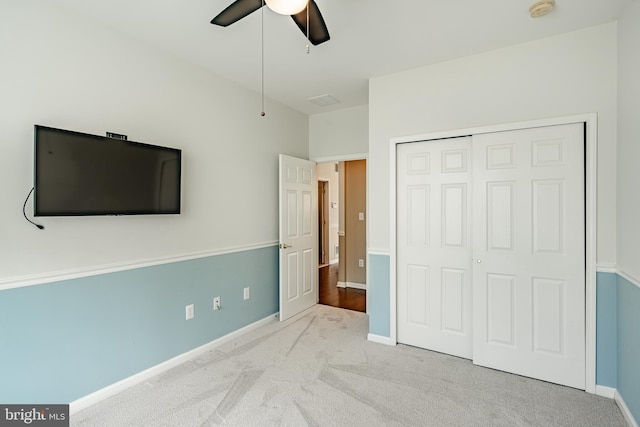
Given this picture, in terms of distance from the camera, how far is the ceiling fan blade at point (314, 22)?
1.60 metres

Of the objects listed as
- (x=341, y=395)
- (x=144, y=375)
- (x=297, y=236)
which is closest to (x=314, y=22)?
(x=341, y=395)

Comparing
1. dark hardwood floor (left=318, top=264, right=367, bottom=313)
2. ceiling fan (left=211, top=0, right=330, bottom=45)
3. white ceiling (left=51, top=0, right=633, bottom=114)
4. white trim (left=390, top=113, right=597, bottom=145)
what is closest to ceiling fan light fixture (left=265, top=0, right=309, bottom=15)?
ceiling fan (left=211, top=0, right=330, bottom=45)

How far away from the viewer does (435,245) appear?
9.62 ft

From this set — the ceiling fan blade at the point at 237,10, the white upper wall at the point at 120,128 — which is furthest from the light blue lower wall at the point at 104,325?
the ceiling fan blade at the point at 237,10

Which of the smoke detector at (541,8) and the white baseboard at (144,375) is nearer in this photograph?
the smoke detector at (541,8)

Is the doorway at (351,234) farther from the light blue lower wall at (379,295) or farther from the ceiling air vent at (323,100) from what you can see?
the light blue lower wall at (379,295)

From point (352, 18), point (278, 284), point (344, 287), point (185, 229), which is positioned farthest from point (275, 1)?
point (344, 287)

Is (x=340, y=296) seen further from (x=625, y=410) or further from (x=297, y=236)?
(x=625, y=410)

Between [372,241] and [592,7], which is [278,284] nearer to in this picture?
[372,241]

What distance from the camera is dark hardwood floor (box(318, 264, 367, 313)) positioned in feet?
14.4

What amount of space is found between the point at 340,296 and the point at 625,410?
10.8 feet

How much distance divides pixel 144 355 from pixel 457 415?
7.69 ft

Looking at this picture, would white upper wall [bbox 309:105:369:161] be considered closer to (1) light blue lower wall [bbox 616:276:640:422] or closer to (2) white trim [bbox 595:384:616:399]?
(1) light blue lower wall [bbox 616:276:640:422]

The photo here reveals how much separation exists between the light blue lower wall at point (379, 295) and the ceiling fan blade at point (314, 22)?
6.89 ft
